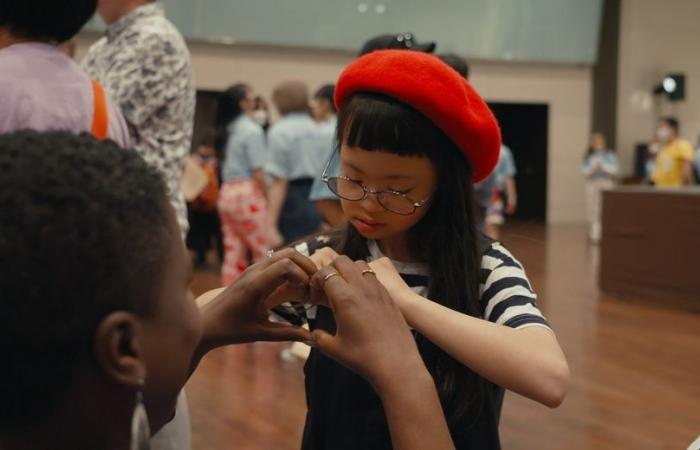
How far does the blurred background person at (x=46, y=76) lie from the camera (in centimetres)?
165

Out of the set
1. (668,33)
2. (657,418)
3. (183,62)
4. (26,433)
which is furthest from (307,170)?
(668,33)

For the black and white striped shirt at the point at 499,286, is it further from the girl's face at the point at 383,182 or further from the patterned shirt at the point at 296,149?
the patterned shirt at the point at 296,149

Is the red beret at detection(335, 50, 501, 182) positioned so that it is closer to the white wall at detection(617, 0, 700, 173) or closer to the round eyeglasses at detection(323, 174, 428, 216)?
the round eyeglasses at detection(323, 174, 428, 216)

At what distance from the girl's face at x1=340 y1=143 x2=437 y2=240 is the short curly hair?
675mm

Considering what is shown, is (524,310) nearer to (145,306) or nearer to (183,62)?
(145,306)

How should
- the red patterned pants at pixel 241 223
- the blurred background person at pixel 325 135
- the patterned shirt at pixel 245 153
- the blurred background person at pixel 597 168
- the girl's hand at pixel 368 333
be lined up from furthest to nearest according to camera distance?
the blurred background person at pixel 597 168 → the patterned shirt at pixel 245 153 → the red patterned pants at pixel 241 223 → the blurred background person at pixel 325 135 → the girl's hand at pixel 368 333

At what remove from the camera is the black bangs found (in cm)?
153

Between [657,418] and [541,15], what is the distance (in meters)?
13.9

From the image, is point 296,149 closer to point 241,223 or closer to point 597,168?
point 241,223

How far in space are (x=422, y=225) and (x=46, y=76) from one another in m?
0.75

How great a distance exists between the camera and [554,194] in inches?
720

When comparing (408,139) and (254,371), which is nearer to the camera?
(408,139)

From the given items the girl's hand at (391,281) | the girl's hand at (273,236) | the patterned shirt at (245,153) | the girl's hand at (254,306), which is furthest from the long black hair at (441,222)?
the patterned shirt at (245,153)

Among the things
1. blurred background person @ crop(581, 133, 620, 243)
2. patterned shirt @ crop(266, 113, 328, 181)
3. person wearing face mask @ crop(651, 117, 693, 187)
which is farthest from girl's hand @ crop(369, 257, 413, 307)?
blurred background person @ crop(581, 133, 620, 243)
